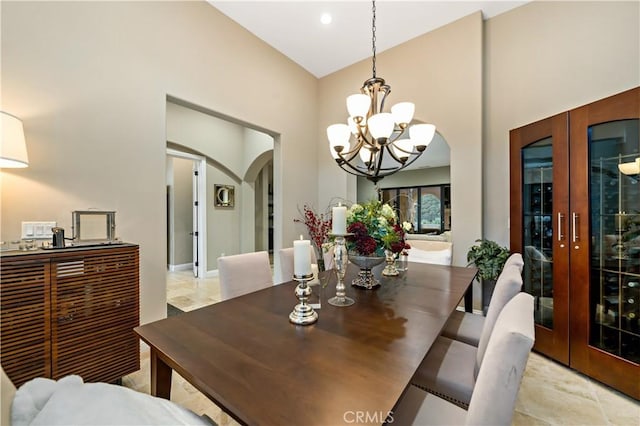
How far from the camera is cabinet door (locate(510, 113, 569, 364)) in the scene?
2.25 metres

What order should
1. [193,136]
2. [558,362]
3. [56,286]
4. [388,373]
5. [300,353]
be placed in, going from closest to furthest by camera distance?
[388,373] → [300,353] → [56,286] → [558,362] → [193,136]

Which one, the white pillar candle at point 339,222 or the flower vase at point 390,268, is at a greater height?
the white pillar candle at point 339,222

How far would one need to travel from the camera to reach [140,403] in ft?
1.88

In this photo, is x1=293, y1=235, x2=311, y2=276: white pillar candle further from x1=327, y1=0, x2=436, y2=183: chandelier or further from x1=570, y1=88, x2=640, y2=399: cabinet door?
x1=570, y1=88, x2=640, y2=399: cabinet door

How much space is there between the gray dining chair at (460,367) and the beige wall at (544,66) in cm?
214

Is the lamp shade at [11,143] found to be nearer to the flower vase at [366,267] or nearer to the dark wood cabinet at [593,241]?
the flower vase at [366,267]

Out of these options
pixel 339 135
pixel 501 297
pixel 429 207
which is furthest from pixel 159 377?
pixel 429 207

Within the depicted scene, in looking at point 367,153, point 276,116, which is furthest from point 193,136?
point 367,153

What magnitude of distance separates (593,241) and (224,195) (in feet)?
17.8

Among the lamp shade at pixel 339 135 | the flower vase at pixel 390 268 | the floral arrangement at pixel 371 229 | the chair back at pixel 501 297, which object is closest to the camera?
the chair back at pixel 501 297

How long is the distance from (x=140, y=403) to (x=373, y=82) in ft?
8.22

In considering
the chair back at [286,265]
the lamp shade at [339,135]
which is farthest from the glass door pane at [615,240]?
the chair back at [286,265]

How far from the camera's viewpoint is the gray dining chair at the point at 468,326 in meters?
1.69

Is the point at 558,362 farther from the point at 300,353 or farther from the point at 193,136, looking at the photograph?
the point at 193,136
